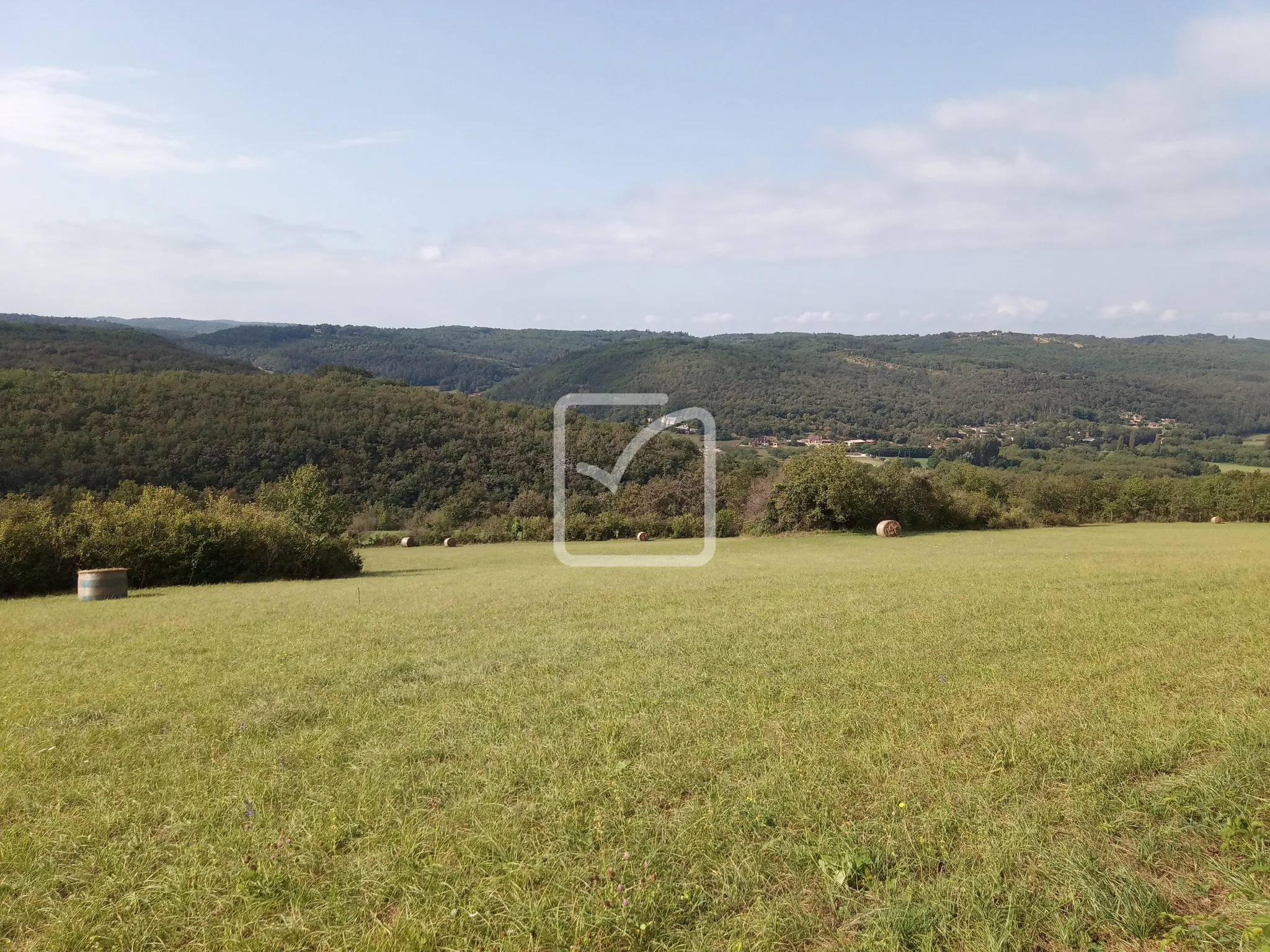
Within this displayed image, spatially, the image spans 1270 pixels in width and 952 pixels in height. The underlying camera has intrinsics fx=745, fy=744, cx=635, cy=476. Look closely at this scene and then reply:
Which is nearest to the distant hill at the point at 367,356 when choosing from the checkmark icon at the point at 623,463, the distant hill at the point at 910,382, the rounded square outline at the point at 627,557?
the distant hill at the point at 910,382

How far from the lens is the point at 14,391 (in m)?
54.0

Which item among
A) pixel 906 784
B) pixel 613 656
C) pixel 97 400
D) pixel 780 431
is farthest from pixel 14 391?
pixel 780 431

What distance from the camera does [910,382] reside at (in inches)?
5433

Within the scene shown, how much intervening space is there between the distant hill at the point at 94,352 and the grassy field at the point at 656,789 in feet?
270

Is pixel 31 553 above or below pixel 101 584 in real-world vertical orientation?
above

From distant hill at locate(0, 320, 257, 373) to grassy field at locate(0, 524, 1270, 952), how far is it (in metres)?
82.3

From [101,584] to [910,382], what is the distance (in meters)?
137

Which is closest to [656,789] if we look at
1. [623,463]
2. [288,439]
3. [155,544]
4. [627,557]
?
[155,544]

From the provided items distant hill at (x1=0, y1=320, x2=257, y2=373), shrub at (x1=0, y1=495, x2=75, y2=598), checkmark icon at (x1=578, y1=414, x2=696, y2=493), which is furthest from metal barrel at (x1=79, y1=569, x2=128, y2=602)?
distant hill at (x1=0, y1=320, x2=257, y2=373)

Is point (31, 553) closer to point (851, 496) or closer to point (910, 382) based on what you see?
point (851, 496)

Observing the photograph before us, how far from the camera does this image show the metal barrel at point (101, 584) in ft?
63.9

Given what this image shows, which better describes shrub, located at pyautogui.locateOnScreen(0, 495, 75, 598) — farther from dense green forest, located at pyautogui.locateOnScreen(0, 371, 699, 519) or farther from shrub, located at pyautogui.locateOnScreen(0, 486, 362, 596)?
dense green forest, located at pyautogui.locateOnScreen(0, 371, 699, 519)

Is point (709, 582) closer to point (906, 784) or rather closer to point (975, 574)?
point (975, 574)

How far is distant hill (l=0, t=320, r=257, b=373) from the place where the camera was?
77.6m
